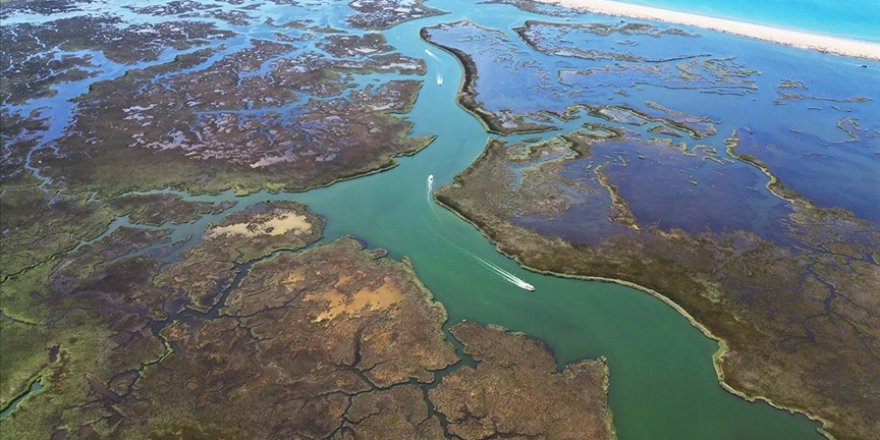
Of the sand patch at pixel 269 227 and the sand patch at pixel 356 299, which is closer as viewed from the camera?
the sand patch at pixel 356 299

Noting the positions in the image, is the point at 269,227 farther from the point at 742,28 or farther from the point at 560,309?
the point at 742,28

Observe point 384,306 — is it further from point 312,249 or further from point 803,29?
point 803,29

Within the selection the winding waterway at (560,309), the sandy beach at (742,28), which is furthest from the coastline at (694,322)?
the sandy beach at (742,28)

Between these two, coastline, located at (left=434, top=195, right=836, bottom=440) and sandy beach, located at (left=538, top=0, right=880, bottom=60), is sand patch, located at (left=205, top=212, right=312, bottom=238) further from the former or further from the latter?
sandy beach, located at (left=538, top=0, right=880, bottom=60)

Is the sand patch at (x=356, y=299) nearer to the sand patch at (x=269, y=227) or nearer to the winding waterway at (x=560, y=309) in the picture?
the winding waterway at (x=560, y=309)

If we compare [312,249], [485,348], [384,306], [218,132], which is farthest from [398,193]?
[218,132]
